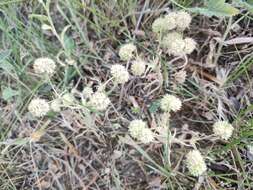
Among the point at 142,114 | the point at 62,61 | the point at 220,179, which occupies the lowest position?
the point at 220,179

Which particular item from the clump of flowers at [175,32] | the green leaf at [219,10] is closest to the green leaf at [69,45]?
the clump of flowers at [175,32]

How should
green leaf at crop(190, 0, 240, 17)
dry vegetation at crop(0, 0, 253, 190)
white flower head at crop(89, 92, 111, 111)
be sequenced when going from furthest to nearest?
dry vegetation at crop(0, 0, 253, 190) < white flower head at crop(89, 92, 111, 111) < green leaf at crop(190, 0, 240, 17)

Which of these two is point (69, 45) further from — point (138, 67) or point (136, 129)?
point (136, 129)

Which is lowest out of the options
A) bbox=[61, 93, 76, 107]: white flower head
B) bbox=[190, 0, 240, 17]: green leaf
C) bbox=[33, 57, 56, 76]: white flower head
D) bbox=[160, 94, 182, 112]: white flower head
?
bbox=[160, 94, 182, 112]: white flower head

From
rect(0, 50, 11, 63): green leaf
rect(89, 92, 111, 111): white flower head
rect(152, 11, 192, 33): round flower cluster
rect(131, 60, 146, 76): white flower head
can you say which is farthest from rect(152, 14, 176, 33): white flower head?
rect(0, 50, 11, 63): green leaf

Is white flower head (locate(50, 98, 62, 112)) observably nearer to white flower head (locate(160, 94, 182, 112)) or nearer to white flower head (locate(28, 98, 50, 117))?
white flower head (locate(28, 98, 50, 117))

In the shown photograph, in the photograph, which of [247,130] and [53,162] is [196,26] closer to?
[247,130]

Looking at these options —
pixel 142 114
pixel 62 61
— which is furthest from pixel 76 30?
pixel 142 114
